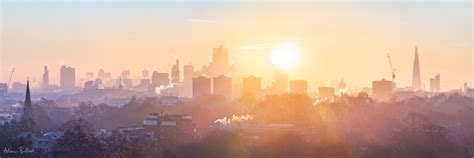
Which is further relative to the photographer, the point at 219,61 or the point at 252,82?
the point at 219,61

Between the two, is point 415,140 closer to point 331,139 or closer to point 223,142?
point 331,139

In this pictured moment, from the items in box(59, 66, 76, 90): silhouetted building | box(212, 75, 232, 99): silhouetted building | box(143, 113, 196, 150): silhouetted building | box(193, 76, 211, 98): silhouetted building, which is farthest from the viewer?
box(59, 66, 76, 90): silhouetted building

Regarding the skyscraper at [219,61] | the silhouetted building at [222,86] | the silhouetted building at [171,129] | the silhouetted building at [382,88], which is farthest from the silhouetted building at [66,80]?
the silhouetted building at [171,129]

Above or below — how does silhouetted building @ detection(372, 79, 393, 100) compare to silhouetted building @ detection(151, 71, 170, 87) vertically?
below

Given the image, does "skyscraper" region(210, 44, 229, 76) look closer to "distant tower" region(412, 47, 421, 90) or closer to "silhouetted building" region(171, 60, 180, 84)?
"silhouetted building" region(171, 60, 180, 84)

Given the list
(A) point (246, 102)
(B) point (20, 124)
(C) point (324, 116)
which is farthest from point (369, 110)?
→ (B) point (20, 124)

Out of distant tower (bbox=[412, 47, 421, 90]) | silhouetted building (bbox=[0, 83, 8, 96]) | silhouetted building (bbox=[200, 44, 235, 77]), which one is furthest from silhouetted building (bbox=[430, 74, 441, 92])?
silhouetted building (bbox=[0, 83, 8, 96])

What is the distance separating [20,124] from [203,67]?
116834 millimetres

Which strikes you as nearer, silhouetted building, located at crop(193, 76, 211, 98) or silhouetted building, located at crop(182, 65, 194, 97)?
silhouetted building, located at crop(193, 76, 211, 98)

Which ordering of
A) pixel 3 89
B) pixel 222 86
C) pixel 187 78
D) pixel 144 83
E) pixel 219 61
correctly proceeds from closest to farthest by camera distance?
pixel 222 86 < pixel 3 89 < pixel 219 61 < pixel 187 78 < pixel 144 83

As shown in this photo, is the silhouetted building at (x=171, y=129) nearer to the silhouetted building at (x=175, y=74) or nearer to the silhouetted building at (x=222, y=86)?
the silhouetted building at (x=222, y=86)
